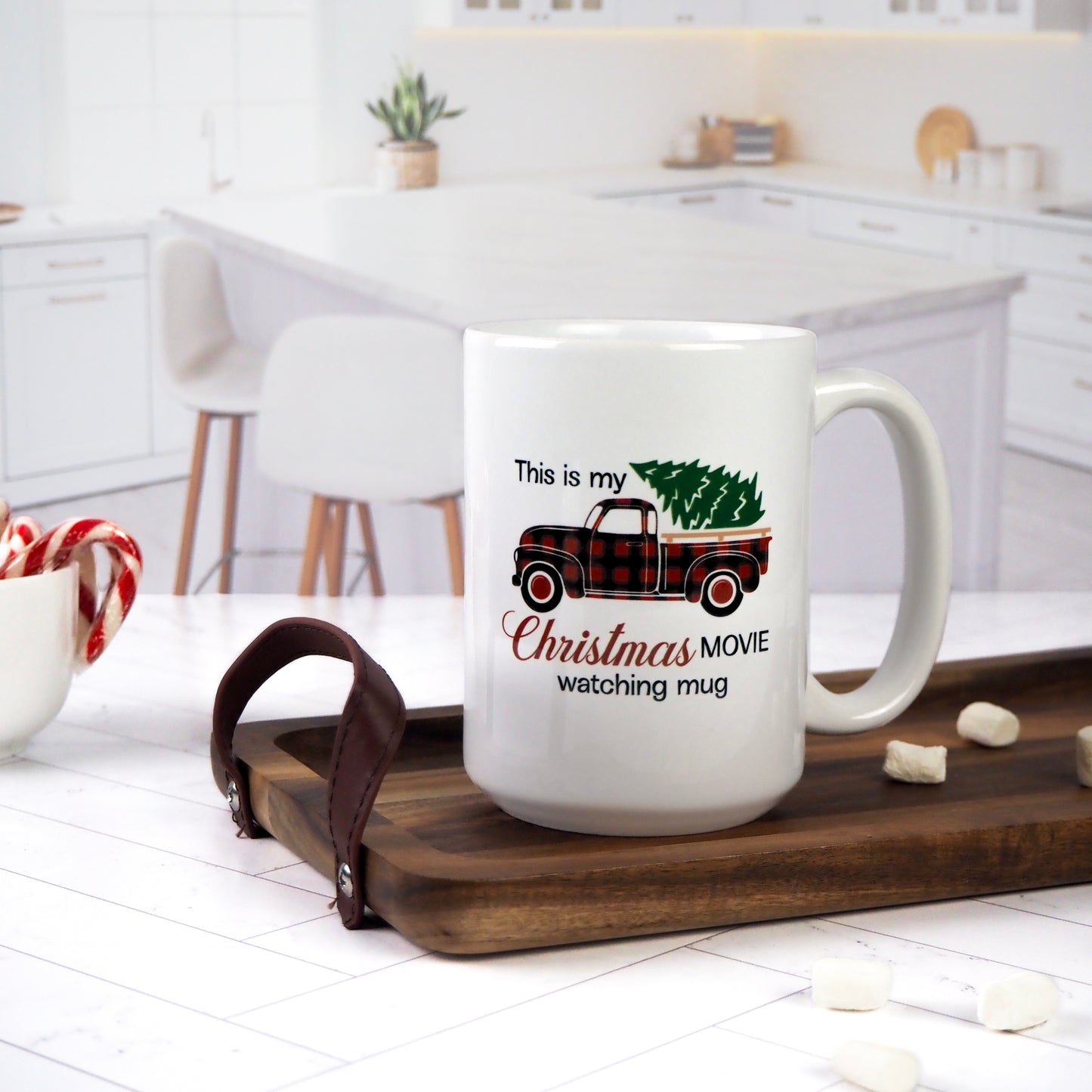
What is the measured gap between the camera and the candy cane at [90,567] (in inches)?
28.0

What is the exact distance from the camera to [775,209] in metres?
6.07

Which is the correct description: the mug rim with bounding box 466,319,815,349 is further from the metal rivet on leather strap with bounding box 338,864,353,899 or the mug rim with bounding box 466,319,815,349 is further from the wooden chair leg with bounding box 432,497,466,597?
the wooden chair leg with bounding box 432,497,466,597

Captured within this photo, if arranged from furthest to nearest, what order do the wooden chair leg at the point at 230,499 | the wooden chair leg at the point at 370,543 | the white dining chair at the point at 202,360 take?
the wooden chair leg at the point at 230,499 < the white dining chair at the point at 202,360 < the wooden chair leg at the point at 370,543

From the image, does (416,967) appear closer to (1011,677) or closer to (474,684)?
(474,684)

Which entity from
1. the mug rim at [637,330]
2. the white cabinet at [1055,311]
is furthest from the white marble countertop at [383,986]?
the white cabinet at [1055,311]

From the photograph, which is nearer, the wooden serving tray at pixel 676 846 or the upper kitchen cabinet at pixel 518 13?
the wooden serving tray at pixel 676 846

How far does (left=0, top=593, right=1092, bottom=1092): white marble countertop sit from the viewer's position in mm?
437

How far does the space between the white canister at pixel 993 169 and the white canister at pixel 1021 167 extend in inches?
0.8

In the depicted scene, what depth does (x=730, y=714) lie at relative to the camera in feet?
1.81

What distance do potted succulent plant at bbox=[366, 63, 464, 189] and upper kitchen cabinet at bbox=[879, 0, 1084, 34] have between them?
1.83 meters

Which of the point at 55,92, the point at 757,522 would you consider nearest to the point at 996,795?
the point at 757,522

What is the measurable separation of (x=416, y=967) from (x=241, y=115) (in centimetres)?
567

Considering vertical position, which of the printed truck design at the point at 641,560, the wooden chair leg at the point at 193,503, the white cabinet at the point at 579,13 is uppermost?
the white cabinet at the point at 579,13

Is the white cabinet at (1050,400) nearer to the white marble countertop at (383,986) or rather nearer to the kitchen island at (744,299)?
the kitchen island at (744,299)
